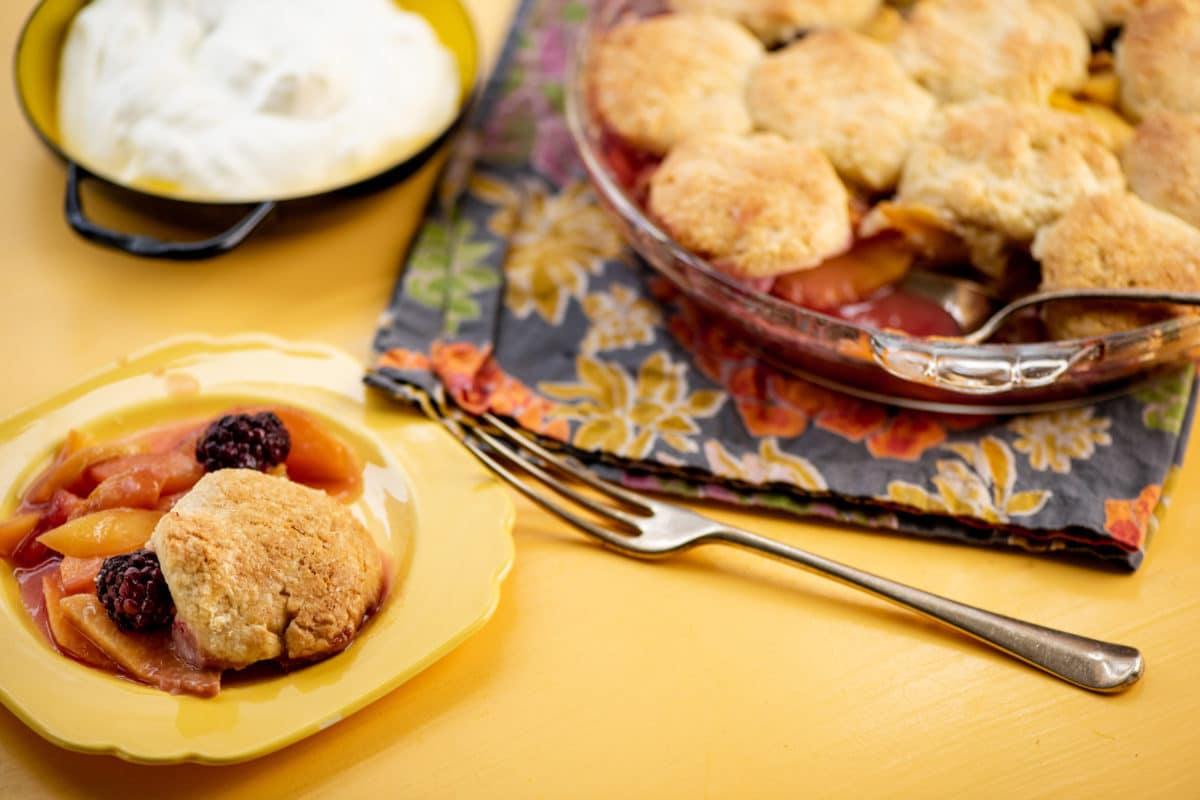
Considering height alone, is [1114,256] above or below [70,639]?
above

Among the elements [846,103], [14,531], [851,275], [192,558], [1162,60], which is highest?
[1162,60]

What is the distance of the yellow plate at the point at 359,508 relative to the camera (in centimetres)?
110

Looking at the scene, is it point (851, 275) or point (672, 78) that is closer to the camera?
point (851, 275)

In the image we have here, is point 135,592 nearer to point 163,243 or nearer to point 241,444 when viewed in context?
point 241,444

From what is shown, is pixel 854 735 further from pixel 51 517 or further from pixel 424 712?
pixel 51 517

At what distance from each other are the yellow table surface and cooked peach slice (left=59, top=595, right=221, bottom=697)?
0.34 feet

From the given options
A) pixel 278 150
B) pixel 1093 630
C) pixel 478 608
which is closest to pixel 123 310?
pixel 278 150

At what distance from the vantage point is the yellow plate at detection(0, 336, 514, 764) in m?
1.10

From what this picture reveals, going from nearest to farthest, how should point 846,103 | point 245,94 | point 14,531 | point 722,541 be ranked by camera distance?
point 14,531 → point 722,541 → point 846,103 → point 245,94

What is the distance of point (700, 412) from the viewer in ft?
5.17

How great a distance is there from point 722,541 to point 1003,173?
671 mm

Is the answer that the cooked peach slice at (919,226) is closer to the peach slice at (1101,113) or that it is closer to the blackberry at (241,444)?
the peach slice at (1101,113)

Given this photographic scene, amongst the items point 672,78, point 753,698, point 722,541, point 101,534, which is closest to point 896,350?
point 722,541

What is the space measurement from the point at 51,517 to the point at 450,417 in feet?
1.65
